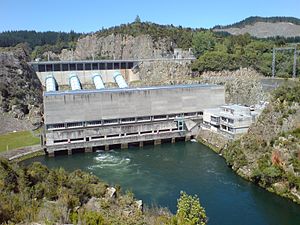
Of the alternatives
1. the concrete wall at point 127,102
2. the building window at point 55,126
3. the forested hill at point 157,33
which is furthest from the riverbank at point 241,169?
the forested hill at point 157,33

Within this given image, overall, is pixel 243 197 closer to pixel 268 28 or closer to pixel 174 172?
pixel 174 172

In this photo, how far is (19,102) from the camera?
39.7m

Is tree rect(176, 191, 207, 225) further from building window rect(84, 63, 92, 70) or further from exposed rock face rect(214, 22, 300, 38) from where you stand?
exposed rock face rect(214, 22, 300, 38)

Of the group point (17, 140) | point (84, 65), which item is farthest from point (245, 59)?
point (17, 140)

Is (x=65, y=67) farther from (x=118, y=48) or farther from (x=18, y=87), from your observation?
(x=118, y=48)

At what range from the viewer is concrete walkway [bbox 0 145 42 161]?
29495mm

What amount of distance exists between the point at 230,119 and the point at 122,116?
33.4 feet

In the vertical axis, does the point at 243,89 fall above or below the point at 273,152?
above

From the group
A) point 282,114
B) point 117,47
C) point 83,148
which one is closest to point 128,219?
point 282,114

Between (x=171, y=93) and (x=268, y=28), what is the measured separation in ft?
244

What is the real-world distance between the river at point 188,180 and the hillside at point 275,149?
730mm

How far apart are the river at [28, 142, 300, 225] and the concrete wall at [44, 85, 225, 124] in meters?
3.97

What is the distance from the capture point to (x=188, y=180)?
959 inches

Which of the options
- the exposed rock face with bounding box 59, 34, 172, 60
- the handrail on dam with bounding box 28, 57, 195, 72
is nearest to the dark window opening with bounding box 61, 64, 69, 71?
the handrail on dam with bounding box 28, 57, 195, 72
